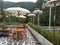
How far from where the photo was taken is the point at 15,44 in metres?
12.3

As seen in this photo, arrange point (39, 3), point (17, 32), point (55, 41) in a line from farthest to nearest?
point (39, 3) < point (17, 32) < point (55, 41)

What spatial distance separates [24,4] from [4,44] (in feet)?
143

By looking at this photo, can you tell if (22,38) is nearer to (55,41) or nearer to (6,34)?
(6,34)

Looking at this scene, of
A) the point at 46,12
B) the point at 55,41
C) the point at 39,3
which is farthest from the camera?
the point at 39,3

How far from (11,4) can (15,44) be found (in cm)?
4367

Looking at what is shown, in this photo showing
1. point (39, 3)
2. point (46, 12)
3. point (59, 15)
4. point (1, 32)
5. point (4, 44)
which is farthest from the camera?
point (39, 3)

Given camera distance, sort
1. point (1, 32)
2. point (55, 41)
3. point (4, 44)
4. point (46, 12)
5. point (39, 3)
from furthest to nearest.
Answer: point (39, 3) → point (46, 12) → point (1, 32) → point (4, 44) → point (55, 41)

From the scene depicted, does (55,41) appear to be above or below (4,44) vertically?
above

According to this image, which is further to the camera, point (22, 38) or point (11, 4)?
point (11, 4)

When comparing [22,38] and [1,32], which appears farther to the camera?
[1,32]

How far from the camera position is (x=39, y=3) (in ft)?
154

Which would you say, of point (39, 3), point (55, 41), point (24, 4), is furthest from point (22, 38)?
point (24, 4)

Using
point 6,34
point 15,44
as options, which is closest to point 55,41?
point 15,44

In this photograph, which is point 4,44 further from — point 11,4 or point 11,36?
point 11,4
